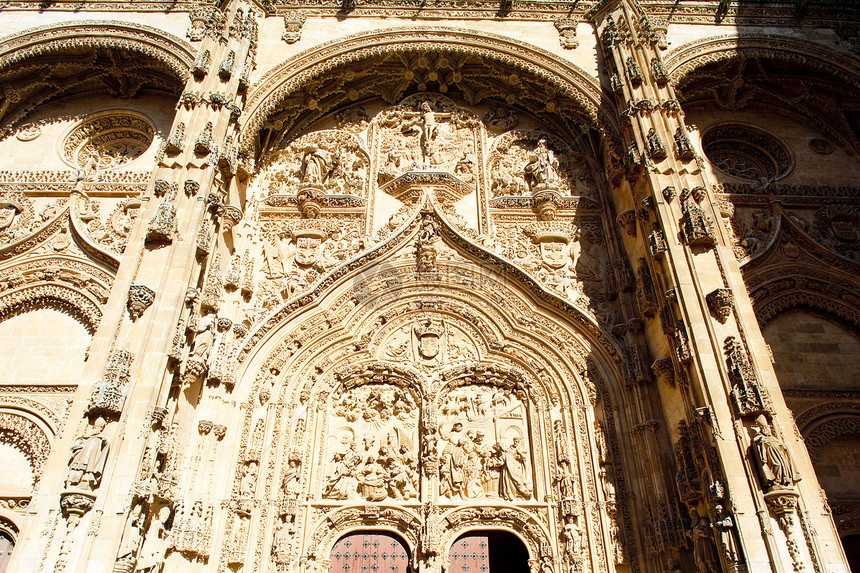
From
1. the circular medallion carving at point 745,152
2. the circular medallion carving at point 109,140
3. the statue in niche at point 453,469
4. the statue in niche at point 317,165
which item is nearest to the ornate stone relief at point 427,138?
the statue in niche at point 317,165

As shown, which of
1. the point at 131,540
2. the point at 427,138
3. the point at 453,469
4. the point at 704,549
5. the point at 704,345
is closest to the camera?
the point at 131,540

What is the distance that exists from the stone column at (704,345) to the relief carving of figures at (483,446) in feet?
7.50

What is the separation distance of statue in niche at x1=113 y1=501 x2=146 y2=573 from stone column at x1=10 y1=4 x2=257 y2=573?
0.01 m

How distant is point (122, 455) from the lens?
7.55m

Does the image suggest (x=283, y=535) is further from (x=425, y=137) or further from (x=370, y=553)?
(x=425, y=137)

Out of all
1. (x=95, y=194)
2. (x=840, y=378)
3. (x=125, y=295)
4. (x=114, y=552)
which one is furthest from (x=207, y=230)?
(x=840, y=378)

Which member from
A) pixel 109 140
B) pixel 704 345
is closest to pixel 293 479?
pixel 704 345

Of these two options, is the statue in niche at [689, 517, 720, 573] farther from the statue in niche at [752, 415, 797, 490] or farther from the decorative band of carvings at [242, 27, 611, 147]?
the decorative band of carvings at [242, 27, 611, 147]

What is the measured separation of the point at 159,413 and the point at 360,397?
11.4 feet

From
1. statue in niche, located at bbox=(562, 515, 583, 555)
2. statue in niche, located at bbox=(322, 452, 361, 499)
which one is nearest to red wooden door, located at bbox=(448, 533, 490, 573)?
statue in niche, located at bbox=(562, 515, 583, 555)

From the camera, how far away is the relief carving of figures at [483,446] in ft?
32.0

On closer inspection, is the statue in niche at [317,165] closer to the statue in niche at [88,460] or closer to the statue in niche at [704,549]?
the statue in niche at [88,460]

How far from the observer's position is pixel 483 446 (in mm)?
10125

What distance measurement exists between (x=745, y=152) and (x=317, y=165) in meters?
8.75
